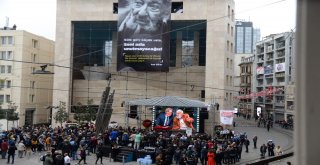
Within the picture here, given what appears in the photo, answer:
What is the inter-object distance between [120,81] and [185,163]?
27.5 meters

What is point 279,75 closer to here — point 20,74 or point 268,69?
point 268,69

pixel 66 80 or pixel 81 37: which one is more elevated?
pixel 81 37

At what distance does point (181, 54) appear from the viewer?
4862cm

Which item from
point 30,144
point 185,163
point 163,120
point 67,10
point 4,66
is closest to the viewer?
point 185,163

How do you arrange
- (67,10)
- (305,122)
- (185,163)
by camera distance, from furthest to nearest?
(67,10)
(185,163)
(305,122)

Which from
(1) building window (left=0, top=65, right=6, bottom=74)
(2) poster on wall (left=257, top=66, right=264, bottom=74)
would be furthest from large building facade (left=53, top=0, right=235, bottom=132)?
(2) poster on wall (left=257, top=66, right=264, bottom=74)

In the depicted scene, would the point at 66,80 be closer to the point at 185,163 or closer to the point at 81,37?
the point at 81,37

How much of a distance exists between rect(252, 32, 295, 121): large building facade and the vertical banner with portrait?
26434 millimetres

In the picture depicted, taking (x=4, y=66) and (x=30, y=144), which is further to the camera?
(x=4, y=66)

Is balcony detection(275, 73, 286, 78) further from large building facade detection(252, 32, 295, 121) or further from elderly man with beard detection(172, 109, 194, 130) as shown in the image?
elderly man with beard detection(172, 109, 194, 130)
